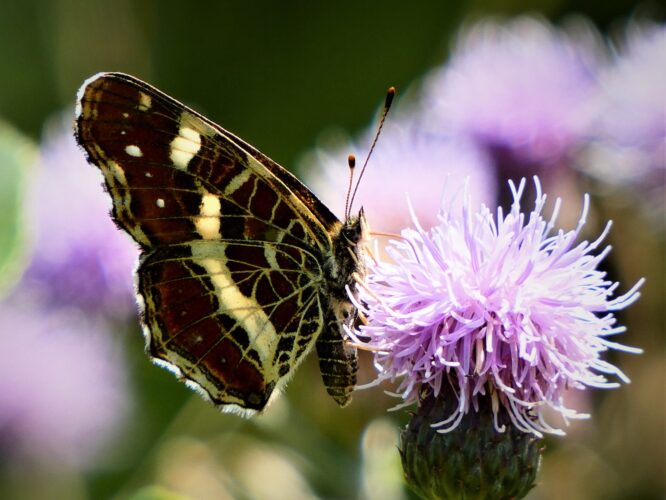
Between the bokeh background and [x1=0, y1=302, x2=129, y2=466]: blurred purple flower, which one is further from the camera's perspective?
[x1=0, y1=302, x2=129, y2=466]: blurred purple flower

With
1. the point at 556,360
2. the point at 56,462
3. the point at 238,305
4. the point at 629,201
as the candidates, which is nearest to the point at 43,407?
the point at 56,462

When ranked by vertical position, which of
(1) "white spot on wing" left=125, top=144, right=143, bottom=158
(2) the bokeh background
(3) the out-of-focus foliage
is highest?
(1) "white spot on wing" left=125, top=144, right=143, bottom=158

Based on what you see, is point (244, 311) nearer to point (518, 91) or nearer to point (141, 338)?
point (141, 338)

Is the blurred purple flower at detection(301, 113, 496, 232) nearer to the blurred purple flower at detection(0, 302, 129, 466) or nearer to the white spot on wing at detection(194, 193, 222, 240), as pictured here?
the white spot on wing at detection(194, 193, 222, 240)

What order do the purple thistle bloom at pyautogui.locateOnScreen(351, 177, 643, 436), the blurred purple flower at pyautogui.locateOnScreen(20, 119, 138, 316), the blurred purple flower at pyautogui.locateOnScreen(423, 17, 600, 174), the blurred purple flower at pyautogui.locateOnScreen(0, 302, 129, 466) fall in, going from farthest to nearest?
the blurred purple flower at pyautogui.locateOnScreen(0, 302, 129, 466) → the blurred purple flower at pyautogui.locateOnScreen(423, 17, 600, 174) → the blurred purple flower at pyautogui.locateOnScreen(20, 119, 138, 316) → the purple thistle bloom at pyautogui.locateOnScreen(351, 177, 643, 436)

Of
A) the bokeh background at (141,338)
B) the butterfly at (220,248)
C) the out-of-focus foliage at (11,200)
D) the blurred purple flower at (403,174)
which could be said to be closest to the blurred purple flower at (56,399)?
the bokeh background at (141,338)

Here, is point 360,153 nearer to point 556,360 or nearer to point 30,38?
point 556,360

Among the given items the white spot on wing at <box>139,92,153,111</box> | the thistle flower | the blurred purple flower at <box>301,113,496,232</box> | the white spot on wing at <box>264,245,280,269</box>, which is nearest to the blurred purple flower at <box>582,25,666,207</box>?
the thistle flower

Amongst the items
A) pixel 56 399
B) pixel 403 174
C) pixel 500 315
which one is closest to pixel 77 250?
pixel 56 399
